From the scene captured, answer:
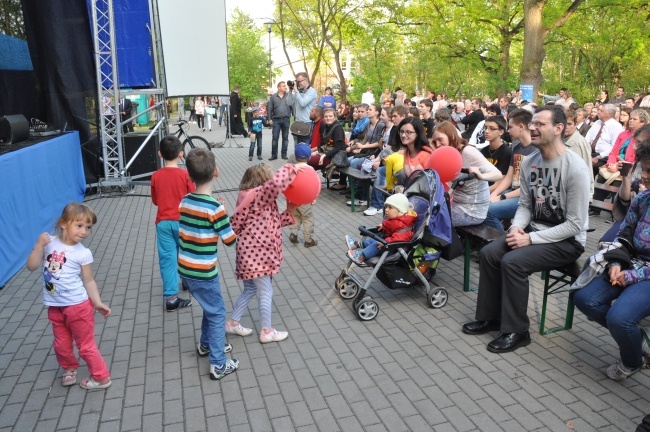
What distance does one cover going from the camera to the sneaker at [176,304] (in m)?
5.40

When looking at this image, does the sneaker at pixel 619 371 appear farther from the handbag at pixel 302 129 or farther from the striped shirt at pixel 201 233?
Answer: the handbag at pixel 302 129

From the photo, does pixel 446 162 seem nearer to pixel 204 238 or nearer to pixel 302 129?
pixel 204 238

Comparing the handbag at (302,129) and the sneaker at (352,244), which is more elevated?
the handbag at (302,129)

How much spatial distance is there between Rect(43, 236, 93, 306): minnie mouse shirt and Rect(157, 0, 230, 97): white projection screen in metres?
8.49

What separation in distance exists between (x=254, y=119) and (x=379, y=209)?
6.83m

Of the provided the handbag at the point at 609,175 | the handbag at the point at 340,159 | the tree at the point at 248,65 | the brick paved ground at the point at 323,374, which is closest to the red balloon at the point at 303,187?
the brick paved ground at the point at 323,374

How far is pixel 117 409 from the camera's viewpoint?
3.78m

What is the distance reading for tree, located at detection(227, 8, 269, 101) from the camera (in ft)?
111

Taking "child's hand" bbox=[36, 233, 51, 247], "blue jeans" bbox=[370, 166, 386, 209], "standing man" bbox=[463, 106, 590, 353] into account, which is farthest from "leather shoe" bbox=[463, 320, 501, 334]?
"blue jeans" bbox=[370, 166, 386, 209]

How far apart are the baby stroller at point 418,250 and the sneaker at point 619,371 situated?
1.69 metres

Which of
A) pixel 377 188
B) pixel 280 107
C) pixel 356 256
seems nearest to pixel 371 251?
pixel 356 256

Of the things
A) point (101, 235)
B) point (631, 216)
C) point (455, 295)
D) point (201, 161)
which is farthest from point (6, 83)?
point (631, 216)

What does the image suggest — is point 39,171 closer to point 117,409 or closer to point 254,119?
point 117,409

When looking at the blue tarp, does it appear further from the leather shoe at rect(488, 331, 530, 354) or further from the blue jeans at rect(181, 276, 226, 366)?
the leather shoe at rect(488, 331, 530, 354)
